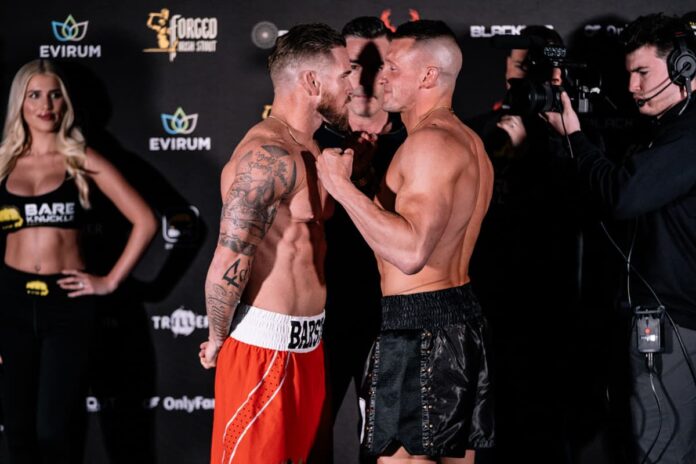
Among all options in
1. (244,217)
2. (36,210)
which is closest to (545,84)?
(244,217)

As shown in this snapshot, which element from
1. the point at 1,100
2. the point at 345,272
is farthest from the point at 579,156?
the point at 1,100

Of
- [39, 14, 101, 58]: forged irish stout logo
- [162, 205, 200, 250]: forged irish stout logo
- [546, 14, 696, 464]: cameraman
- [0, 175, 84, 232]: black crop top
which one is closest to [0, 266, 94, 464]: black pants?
[0, 175, 84, 232]: black crop top

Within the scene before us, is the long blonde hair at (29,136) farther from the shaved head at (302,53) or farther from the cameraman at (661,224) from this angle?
the cameraman at (661,224)

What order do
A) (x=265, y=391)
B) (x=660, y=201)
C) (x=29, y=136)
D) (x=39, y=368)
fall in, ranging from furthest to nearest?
(x=29, y=136) → (x=39, y=368) → (x=660, y=201) → (x=265, y=391)

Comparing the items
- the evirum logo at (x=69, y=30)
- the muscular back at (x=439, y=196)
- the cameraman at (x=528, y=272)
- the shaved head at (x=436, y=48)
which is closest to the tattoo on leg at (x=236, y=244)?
the muscular back at (x=439, y=196)

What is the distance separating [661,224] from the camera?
2840 millimetres

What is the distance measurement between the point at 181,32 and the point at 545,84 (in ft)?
5.79

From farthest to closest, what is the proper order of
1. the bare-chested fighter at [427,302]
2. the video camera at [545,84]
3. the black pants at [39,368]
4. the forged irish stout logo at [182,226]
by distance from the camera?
1. the forged irish stout logo at [182,226]
2. the black pants at [39,368]
3. the video camera at [545,84]
4. the bare-chested fighter at [427,302]

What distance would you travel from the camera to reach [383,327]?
262 centimetres

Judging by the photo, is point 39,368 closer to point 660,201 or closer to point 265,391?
point 265,391

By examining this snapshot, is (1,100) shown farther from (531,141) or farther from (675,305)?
(675,305)

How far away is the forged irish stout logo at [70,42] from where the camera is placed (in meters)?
3.72

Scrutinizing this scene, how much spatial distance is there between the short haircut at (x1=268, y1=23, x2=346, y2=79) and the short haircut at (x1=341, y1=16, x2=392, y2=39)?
24.4 inches

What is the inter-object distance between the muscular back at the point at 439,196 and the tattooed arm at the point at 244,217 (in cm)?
38
